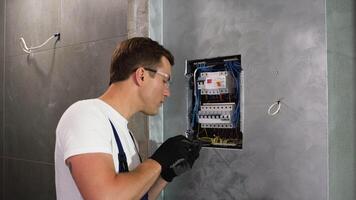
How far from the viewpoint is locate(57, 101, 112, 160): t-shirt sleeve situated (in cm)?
Result: 112

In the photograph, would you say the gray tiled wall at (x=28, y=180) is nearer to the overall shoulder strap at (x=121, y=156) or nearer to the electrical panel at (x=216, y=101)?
the electrical panel at (x=216, y=101)

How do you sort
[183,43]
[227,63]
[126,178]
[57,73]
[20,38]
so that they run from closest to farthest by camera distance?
[126,178]
[227,63]
[183,43]
[57,73]
[20,38]

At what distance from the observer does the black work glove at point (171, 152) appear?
134 cm

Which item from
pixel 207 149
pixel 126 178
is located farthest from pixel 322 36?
pixel 126 178

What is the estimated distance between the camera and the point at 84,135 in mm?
1130

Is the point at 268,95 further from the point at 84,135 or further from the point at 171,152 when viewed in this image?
the point at 84,135

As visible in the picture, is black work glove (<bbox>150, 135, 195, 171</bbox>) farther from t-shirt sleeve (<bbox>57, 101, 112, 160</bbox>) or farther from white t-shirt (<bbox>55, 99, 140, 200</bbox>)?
t-shirt sleeve (<bbox>57, 101, 112, 160</bbox>)

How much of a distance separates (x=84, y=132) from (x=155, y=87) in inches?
16.0

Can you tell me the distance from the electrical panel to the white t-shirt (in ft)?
2.09

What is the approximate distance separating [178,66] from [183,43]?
14 cm

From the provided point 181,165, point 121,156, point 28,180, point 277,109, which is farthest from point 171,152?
point 28,180

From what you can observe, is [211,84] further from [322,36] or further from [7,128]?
[7,128]

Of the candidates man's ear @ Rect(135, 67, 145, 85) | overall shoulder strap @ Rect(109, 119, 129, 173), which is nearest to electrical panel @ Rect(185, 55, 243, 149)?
man's ear @ Rect(135, 67, 145, 85)

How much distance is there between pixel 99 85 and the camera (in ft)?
7.96
